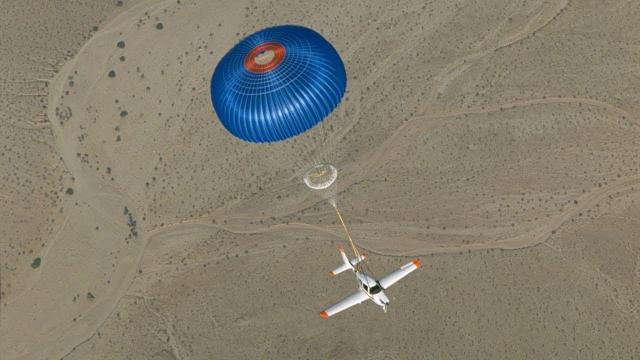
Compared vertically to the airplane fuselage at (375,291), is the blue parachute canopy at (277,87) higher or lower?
higher

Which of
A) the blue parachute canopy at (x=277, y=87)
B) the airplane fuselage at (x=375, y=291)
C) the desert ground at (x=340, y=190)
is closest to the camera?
the blue parachute canopy at (x=277, y=87)

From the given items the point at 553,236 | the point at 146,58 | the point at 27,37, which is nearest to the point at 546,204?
the point at 553,236

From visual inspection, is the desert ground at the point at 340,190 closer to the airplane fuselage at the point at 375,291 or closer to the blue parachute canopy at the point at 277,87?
the airplane fuselage at the point at 375,291

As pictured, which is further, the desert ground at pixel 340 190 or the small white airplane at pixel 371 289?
the desert ground at pixel 340 190

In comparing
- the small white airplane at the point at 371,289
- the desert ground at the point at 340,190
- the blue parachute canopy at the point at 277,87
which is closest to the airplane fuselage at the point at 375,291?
the small white airplane at the point at 371,289

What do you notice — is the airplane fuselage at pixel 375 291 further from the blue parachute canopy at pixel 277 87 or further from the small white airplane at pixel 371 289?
the blue parachute canopy at pixel 277 87

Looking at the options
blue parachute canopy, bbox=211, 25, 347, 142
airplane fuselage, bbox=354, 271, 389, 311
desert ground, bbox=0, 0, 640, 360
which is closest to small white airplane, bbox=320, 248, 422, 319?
airplane fuselage, bbox=354, 271, 389, 311

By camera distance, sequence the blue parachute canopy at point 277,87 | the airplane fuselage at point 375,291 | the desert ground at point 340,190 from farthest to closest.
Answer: the desert ground at point 340,190 < the airplane fuselage at point 375,291 < the blue parachute canopy at point 277,87
